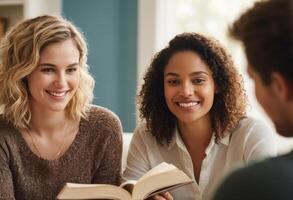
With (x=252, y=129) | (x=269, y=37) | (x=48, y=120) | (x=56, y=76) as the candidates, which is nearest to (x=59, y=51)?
(x=56, y=76)

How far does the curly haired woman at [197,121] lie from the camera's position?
5.62ft

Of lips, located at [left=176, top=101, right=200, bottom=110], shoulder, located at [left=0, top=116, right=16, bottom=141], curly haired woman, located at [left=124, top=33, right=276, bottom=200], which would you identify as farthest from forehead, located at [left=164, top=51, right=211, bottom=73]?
shoulder, located at [left=0, top=116, right=16, bottom=141]

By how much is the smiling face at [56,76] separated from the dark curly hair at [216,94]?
0.29 metres

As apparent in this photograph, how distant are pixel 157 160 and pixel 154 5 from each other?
1.23m

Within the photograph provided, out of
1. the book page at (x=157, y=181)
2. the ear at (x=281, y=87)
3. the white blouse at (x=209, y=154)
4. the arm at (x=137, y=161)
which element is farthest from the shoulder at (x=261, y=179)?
the arm at (x=137, y=161)

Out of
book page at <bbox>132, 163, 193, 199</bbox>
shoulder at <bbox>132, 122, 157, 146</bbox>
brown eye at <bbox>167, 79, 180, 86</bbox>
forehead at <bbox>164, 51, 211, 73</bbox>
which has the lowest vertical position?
book page at <bbox>132, 163, 193, 199</bbox>

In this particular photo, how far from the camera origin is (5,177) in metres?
1.71

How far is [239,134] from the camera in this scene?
1740 millimetres

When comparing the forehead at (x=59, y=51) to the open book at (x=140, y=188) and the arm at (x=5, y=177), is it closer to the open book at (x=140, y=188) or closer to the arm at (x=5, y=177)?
the arm at (x=5, y=177)

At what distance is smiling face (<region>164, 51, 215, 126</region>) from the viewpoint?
1.71 metres

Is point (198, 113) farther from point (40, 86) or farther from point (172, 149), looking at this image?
point (40, 86)

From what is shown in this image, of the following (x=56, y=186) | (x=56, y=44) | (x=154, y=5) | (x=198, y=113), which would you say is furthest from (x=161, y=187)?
(x=154, y=5)

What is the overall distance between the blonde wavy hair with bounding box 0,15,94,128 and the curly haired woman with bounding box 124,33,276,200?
10.7 inches

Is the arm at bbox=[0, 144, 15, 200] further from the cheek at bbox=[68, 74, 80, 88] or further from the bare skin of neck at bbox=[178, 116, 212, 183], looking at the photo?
the bare skin of neck at bbox=[178, 116, 212, 183]
